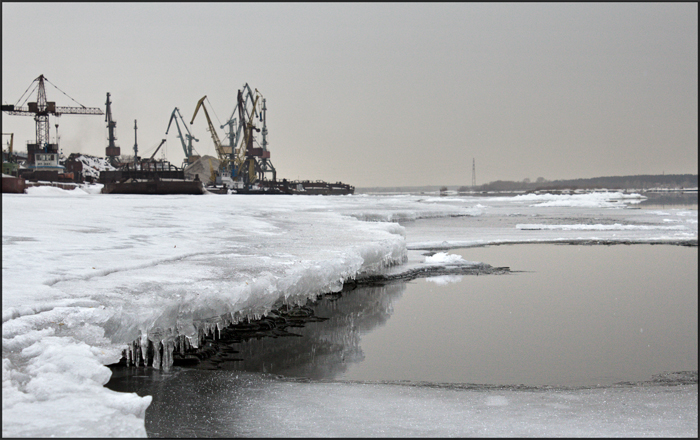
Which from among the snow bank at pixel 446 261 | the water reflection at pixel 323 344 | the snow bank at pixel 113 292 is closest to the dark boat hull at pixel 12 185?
the snow bank at pixel 113 292

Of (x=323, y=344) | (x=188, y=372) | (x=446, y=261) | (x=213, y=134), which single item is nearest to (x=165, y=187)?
(x=213, y=134)

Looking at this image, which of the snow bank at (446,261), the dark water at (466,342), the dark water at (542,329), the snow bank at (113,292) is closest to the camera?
the snow bank at (113,292)

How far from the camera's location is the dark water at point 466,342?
16.2ft

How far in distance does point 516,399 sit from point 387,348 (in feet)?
7.08

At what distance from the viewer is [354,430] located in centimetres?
383

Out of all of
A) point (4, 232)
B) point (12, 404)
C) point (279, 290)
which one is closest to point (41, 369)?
point (12, 404)

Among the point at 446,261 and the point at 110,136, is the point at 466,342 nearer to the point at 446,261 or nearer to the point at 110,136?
the point at 446,261

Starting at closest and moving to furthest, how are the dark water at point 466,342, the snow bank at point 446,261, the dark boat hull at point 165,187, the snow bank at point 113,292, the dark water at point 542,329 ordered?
1. the snow bank at point 113,292
2. the dark water at point 466,342
3. the dark water at point 542,329
4. the snow bank at point 446,261
5. the dark boat hull at point 165,187

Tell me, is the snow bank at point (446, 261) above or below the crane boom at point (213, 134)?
below

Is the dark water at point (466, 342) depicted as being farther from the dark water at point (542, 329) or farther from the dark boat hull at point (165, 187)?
the dark boat hull at point (165, 187)

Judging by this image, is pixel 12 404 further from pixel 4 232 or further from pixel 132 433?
pixel 4 232

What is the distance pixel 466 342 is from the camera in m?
6.86

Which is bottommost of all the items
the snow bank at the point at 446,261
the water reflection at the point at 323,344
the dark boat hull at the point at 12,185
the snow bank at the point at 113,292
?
the water reflection at the point at 323,344

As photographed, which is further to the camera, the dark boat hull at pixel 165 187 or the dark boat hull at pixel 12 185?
the dark boat hull at pixel 165 187
